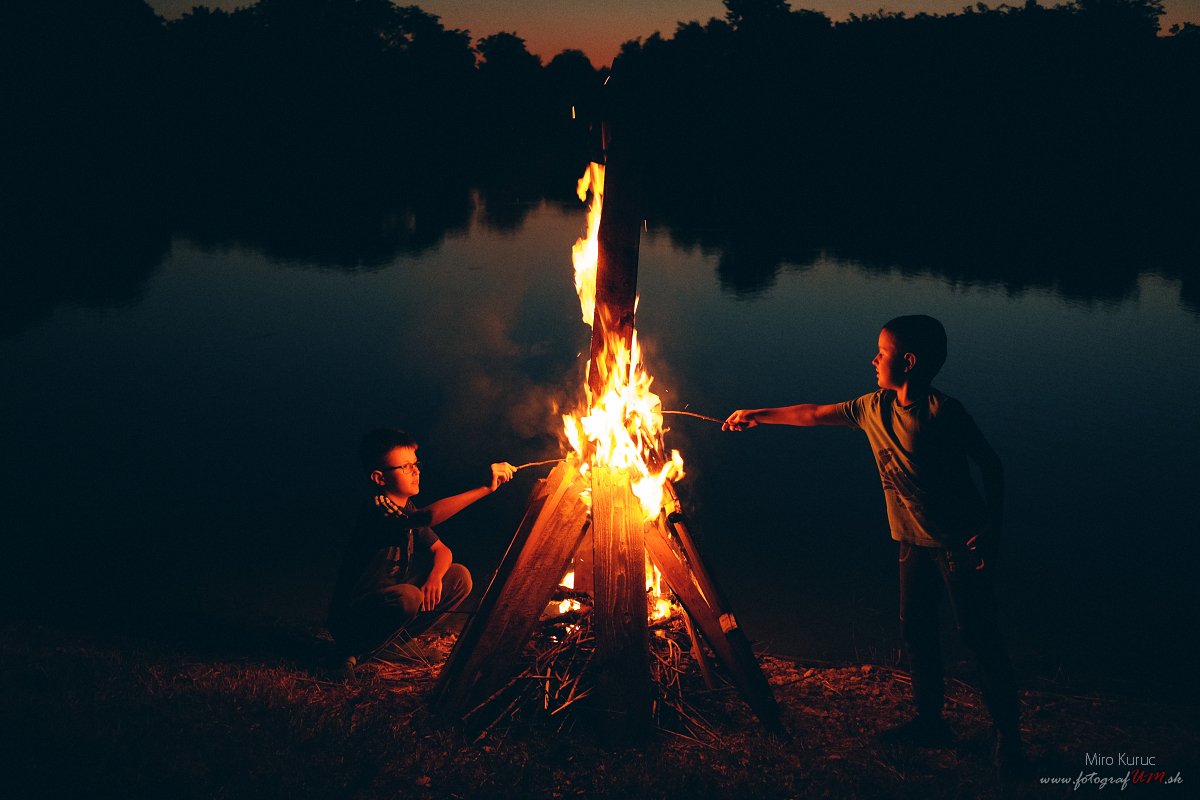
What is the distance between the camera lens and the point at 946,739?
357 cm

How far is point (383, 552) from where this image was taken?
4.12 metres

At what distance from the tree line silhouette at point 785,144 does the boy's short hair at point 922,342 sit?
55.4 feet

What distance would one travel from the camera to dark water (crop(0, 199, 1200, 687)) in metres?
5.84

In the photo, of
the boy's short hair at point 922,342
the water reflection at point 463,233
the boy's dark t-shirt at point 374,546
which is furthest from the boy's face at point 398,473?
the water reflection at point 463,233

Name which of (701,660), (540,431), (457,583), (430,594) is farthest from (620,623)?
(540,431)

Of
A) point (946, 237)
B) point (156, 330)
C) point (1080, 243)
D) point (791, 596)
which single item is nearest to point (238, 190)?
point (156, 330)

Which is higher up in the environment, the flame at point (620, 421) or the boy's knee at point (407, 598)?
the flame at point (620, 421)

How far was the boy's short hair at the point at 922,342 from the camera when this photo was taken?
3232mm

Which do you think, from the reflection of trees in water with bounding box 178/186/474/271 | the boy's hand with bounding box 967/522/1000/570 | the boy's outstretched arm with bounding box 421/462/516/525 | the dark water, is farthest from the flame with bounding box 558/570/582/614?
the reflection of trees in water with bounding box 178/186/474/271

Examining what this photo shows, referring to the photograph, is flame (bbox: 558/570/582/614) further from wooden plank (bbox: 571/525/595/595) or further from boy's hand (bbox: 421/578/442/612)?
boy's hand (bbox: 421/578/442/612)

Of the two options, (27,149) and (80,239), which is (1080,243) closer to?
(80,239)

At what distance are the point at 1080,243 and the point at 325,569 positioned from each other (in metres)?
30.1

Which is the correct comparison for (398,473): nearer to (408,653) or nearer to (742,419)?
(408,653)

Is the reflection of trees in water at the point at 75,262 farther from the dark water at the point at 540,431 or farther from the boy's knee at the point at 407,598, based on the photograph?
the boy's knee at the point at 407,598
